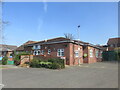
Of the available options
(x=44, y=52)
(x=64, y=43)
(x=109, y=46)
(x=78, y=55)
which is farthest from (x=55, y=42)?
(x=109, y=46)

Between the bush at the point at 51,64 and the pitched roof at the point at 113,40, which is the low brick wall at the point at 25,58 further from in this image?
the pitched roof at the point at 113,40

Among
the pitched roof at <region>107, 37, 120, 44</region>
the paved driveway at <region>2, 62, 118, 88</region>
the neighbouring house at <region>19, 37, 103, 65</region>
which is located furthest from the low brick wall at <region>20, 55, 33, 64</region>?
the pitched roof at <region>107, 37, 120, 44</region>

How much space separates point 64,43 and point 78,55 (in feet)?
12.5

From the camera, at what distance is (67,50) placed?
20.5 meters

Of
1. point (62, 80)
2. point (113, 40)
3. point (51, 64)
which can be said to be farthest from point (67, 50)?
point (113, 40)

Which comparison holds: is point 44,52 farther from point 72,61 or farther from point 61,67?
point 61,67

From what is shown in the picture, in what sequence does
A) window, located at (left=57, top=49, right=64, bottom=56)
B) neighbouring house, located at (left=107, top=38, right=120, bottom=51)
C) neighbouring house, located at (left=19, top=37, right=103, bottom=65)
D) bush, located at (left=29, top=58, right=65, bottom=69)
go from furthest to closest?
neighbouring house, located at (left=107, top=38, right=120, bottom=51) < window, located at (left=57, top=49, right=64, bottom=56) < neighbouring house, located at (left=19, top=37, right=103, bottom=65) < bush, located at (left=29, top=58, right=65, bottom=69)

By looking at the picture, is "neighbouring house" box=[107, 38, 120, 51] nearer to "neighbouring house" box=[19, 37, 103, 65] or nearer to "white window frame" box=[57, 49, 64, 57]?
"neighbouring house" box=[19, 37, 103, 65]

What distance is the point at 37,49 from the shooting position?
989 inches

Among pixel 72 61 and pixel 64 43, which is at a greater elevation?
pixel 64 43

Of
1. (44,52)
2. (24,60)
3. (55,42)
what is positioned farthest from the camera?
(44,52)

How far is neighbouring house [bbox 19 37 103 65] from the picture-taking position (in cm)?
2061

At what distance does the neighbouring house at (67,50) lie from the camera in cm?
2061

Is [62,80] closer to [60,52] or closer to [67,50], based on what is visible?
[67,50]
